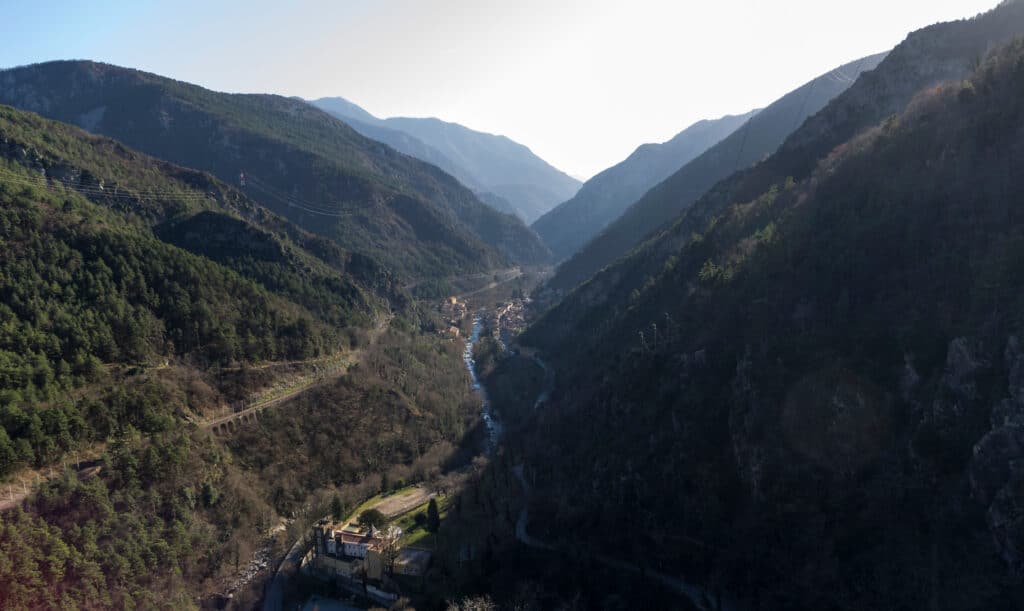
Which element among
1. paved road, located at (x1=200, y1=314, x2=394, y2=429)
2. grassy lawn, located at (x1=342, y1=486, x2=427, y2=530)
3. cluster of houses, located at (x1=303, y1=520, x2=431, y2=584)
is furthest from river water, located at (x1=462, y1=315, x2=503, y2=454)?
cluster of houses, located at (x1=303, y1=520, x2=431, y2=584)

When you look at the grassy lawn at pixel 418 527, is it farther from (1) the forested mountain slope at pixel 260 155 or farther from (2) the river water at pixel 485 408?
(1) the forested mountain slope at pixel 260 155

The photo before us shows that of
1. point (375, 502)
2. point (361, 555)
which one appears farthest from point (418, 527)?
point (375, 502)

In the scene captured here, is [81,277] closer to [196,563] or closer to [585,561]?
[196,563]

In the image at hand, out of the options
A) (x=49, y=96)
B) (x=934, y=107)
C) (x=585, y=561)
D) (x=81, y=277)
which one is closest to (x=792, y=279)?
(x=934, y=107)

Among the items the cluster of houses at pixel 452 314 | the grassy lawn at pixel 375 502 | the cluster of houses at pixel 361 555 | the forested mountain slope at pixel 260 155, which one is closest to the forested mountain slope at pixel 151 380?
Result: the grassy lawn at pixel 375 502

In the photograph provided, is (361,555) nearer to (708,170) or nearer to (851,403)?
(851,403)

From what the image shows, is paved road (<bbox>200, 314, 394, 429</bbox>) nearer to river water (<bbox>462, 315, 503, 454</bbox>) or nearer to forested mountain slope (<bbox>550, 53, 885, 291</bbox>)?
river water (<bbox>462, 315, 503, 454</bbox>)

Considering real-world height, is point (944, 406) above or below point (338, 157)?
below

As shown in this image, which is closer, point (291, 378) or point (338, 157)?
point (291, 378)

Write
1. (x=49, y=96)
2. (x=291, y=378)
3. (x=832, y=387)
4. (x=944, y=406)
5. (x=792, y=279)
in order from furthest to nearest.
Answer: (x=49, y=96) < (x=291, y=378) < (x=792, y=279) < (x=832, y=387) < (x=944, y=406)
